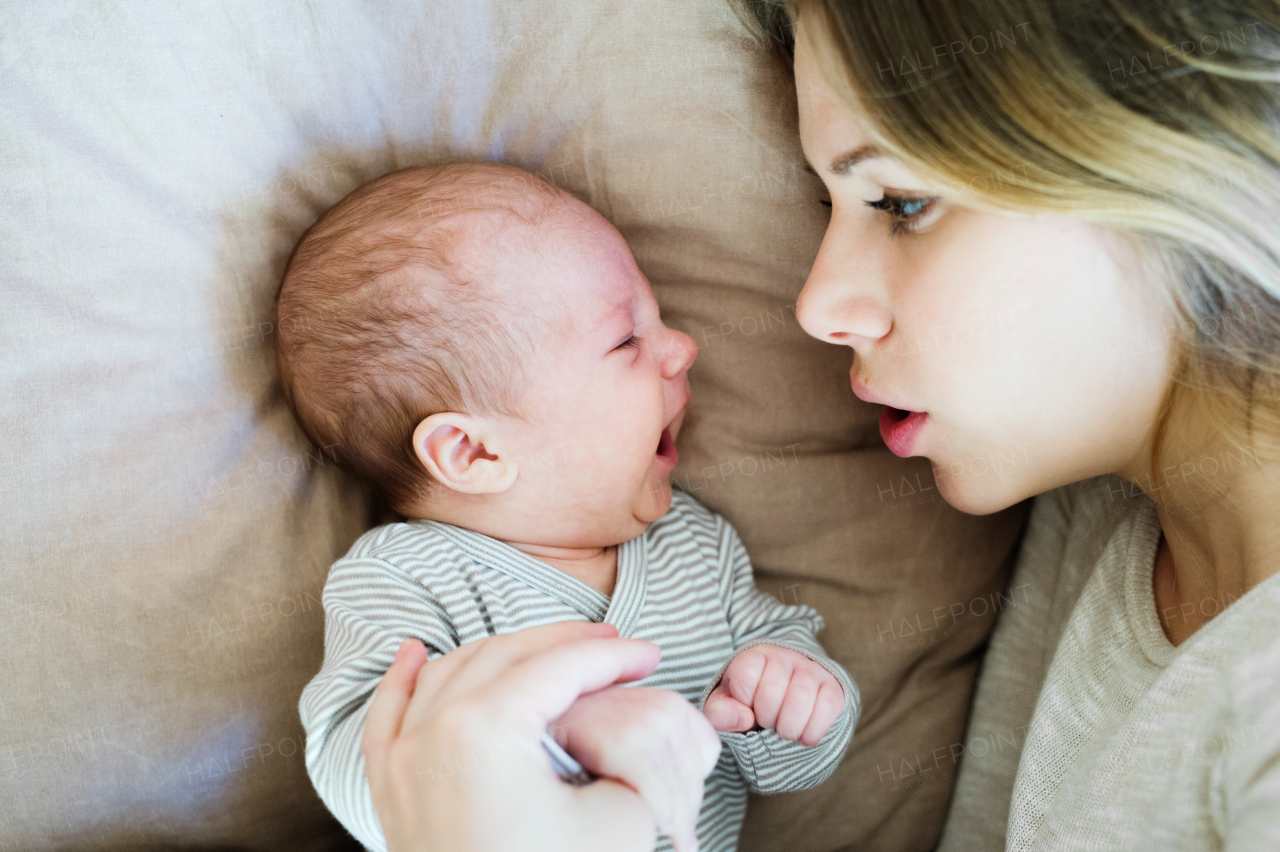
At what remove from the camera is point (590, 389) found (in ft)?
3.78

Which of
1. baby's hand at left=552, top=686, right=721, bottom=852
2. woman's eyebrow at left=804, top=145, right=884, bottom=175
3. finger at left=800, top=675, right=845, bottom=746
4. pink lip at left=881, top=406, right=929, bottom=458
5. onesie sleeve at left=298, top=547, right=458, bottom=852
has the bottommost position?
finger at left=800, top=675, right=845, bottom=746

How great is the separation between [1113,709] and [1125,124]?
0.59 meters

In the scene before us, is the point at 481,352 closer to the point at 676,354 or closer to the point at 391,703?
the point at 676,354

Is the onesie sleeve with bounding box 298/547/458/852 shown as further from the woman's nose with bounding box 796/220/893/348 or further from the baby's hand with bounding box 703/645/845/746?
the woman's nose with bounding box 796/220/893/348

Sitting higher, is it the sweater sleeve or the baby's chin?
the sweater sleeve

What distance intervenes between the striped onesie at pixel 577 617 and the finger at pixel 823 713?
0.08 meters

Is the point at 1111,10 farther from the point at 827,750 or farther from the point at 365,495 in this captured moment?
the point at 365,495

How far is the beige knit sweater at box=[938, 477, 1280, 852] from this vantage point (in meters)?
0.77

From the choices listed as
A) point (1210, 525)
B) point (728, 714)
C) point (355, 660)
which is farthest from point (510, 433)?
point (1210, 525)

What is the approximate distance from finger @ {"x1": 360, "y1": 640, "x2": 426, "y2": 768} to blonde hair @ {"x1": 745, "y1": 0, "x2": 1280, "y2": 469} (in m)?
A: 0.65

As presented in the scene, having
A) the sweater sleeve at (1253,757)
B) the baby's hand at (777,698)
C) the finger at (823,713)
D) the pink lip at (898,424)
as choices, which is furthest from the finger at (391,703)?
the sweater sleeve at (1253,757)

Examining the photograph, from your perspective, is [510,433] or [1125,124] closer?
[1125,124]

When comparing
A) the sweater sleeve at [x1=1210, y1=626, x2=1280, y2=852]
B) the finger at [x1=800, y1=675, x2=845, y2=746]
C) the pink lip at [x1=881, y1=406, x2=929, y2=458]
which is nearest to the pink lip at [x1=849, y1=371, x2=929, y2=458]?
the pink lip at [x1=881, y1=406, x2=929, y2=458]

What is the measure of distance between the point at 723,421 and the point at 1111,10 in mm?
721
